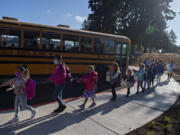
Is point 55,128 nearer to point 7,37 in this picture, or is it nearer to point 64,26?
point 7,37

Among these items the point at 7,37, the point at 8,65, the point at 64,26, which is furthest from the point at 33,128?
the point at 64,26

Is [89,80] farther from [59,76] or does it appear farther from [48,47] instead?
[48,47]

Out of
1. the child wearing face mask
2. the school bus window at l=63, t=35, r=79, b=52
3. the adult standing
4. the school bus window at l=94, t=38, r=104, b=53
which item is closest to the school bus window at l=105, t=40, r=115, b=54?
the school bus window at l=94, t=38, r=104, b=53

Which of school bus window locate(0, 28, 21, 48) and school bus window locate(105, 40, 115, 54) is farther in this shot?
school bus window locate(105, 40, 115, 54)

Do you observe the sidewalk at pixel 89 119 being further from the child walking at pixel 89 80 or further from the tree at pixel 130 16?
the tree at pixel 130 16

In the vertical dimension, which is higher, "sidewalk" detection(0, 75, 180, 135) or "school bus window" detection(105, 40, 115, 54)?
"school bus window" detection(105, 40, 115, 54)

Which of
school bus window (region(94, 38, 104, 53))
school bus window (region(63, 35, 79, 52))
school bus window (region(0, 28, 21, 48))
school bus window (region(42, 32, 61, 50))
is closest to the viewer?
school bus window (region(0, 28, 21, 48))

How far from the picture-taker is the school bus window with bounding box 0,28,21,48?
265 inches

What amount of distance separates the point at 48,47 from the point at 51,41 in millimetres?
336

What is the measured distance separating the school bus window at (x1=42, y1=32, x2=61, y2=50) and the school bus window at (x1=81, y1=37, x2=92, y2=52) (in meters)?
1.45

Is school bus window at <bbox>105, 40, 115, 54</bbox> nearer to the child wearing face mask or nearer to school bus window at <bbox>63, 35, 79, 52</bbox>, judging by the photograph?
school bus window at <bbox>63, 35, 79, 52</bbox>

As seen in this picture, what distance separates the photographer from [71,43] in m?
8.64

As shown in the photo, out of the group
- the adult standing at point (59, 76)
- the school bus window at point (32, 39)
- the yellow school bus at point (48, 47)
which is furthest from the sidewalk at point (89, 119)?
the school bus window at point (32, 39)

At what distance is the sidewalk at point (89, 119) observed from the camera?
3.69m
